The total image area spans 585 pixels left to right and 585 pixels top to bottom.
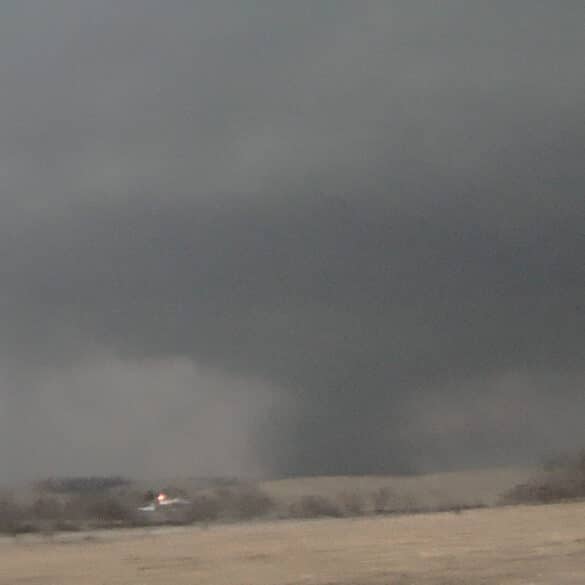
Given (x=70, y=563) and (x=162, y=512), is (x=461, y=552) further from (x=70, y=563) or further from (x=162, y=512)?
(x=162, y=512)

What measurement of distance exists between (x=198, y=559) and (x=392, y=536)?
10934mm

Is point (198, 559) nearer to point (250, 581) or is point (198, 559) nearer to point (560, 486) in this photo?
point (250, 581)

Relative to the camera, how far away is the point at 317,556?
37.9m

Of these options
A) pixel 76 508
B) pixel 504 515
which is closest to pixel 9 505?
pixel 76 508

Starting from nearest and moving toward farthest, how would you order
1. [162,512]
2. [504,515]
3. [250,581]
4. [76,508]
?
[250,581]
[504,515]
[162,512]
[76,508]

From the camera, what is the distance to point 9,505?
82750mm

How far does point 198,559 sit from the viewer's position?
37125 millimetres

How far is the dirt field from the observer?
31.8 meters

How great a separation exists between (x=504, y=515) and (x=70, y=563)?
93.1 feet

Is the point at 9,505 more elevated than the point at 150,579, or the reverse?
the point at 9,505

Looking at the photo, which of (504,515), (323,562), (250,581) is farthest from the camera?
(504,515)

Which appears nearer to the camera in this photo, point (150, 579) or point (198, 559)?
point (150, 579)

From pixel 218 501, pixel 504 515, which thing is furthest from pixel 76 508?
pixel 504 515

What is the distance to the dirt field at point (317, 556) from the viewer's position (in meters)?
31.8
